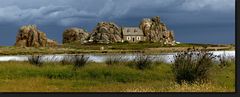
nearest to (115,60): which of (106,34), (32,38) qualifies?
(32,38)

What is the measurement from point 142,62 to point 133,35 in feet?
218

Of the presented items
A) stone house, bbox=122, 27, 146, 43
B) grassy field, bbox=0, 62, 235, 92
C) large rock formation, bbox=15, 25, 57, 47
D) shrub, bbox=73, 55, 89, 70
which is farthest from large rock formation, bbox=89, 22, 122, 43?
grassy field, bbox=0, 62, 235, 92

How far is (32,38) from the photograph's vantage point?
7469cm

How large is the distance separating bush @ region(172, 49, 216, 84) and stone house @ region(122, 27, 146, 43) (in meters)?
67.9

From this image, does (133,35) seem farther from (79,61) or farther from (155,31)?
(79,61)

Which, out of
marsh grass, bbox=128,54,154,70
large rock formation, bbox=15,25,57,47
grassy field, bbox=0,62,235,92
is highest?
large rock formation, bbox=15,25,57,47

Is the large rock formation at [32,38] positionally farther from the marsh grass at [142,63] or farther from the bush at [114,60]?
the marsh grass at [142,63]

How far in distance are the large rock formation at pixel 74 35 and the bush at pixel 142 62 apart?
61.0 metres

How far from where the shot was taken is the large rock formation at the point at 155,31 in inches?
3378

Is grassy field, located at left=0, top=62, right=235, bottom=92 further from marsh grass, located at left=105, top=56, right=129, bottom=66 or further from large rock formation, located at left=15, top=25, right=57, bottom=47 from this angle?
large rock formation, located at left=15, top=25, right=57, bottom=47

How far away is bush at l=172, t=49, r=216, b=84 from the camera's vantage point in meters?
12.8

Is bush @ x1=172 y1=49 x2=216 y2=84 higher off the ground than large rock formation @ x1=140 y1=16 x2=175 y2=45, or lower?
lower

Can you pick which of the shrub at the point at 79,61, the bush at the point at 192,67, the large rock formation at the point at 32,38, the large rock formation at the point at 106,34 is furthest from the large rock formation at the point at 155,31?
the bush at the point at 192,67
